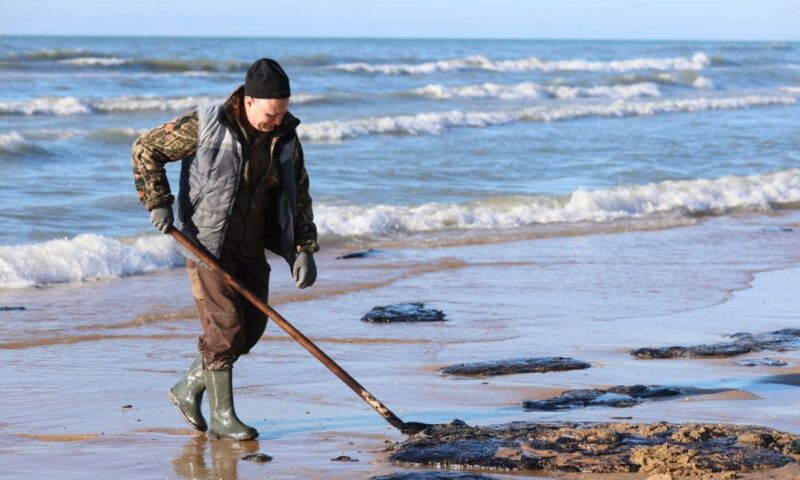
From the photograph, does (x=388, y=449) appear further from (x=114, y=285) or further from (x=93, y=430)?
(x=114, y=285)

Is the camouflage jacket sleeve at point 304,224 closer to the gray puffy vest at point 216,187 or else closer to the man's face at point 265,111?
the gray puffy vest at point 216,187

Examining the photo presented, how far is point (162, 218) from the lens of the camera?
485 centimetres

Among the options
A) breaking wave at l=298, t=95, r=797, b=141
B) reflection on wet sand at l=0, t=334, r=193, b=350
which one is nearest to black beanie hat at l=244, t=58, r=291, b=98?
reflection on wet sand at l=0, t=334, r=193, b=350

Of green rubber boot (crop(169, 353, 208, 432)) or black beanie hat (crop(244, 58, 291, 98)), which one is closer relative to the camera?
black beanie hat (crop(244, 58, 291, 98))

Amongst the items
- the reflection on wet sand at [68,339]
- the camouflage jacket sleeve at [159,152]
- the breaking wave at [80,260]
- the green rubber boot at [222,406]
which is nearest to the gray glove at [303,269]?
the green rubber boot at [222,406]

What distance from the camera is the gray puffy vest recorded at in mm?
4805

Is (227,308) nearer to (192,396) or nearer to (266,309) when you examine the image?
(266,309)

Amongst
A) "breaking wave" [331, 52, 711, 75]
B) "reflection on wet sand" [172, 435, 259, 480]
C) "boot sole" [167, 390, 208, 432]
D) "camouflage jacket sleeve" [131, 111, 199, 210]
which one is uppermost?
"breaking wave" [331, 52, 711, 75]

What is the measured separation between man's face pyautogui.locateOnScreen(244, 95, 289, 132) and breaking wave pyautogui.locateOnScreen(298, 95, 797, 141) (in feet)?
54.5

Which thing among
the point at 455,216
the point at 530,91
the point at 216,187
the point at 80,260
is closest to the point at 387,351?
the point at 216,187

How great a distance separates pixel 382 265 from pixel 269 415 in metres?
4.96

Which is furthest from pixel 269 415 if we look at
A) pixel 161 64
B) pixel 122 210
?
pixel 161 64

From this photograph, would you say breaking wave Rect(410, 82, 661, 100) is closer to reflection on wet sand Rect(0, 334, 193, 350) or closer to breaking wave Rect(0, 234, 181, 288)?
breaking wave Rect(0, 234, 181, 288)

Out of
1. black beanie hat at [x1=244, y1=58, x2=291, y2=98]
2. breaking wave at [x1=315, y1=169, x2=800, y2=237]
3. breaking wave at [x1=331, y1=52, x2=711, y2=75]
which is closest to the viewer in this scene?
black beanie hat at [x1=244, y1=58, x2=291, y2=98]
